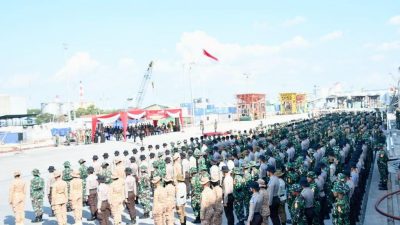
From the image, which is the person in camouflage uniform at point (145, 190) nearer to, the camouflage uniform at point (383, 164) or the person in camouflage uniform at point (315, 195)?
the person in camouflage uniform at point (315, 195)

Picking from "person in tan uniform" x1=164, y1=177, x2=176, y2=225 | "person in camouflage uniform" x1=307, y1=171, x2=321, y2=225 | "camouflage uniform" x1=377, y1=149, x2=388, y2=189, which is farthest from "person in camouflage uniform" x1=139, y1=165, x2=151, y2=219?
"camouflage uniform" x1=377, y1=149, x2=388, y2=189

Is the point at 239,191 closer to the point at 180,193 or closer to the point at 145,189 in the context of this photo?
the point at 180,193

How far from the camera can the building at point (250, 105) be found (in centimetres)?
5803

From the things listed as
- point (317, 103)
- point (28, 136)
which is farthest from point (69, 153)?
point (317, 103)

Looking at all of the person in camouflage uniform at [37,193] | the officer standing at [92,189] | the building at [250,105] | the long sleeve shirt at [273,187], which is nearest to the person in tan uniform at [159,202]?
the long sleeve shirt at [273,187]

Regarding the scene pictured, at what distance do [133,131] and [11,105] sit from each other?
27.6 m

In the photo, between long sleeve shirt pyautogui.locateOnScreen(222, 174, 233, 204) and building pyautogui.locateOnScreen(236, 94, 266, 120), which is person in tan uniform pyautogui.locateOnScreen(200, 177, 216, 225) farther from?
building pyautogui.locateOnScreen(236, 94, 266, 120)

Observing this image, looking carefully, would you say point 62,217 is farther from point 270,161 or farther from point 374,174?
point 374,174

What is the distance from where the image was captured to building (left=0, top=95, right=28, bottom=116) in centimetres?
5288

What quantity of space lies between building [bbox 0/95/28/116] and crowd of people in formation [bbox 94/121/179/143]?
76.3 feet

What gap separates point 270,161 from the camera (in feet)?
37.4

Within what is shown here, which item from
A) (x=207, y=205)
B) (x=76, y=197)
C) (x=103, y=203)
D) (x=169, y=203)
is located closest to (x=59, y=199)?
(x=76, y=197)

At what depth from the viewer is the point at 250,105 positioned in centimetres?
5859

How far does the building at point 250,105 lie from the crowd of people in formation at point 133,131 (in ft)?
66.9
